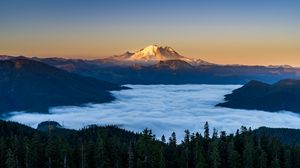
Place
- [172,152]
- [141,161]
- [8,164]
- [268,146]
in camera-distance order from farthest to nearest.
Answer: [268,146], [172,152], [141,161], [8,164]

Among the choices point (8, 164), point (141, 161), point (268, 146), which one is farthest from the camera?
point (268, 146)

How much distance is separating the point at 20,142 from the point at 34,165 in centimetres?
1542

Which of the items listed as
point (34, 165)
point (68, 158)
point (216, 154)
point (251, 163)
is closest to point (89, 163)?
point (68, 158)

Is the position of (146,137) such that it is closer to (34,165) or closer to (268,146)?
(34,165)

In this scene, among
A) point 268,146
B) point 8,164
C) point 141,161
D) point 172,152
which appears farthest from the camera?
point 268,146

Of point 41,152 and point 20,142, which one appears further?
point 20,142

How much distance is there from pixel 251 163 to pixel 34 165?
2611 inches

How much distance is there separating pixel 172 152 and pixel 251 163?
82.1 feet

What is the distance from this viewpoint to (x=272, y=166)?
13625cm

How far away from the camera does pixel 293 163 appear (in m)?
147

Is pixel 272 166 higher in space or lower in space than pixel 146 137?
lower

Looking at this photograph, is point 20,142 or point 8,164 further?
point 20,142

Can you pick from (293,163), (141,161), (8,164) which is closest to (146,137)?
(141,161)

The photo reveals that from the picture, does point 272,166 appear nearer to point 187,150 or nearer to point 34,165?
point 187,150
